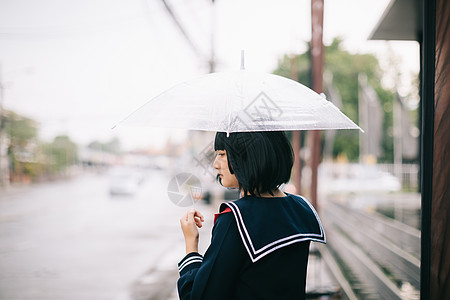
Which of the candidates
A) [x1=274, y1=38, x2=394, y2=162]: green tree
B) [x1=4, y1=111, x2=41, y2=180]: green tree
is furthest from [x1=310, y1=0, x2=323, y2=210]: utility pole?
[x1=274, y1=38, x2=394, y2=162]: green tree

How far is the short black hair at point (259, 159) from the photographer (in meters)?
1.35

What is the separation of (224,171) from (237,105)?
0.29 metres

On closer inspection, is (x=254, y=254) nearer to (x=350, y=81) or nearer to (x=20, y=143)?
(x=20, y=143)

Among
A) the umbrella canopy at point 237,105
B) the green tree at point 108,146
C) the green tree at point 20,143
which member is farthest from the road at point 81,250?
the green tree at point 108,146

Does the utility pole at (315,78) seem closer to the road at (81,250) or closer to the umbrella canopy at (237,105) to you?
the road at (81,250)

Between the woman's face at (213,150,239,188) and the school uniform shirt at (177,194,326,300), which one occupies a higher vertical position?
the woman's face at (213,150,239,188)

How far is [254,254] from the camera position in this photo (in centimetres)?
124

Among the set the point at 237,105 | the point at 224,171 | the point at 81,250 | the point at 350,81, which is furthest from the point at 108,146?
the point at 224,171

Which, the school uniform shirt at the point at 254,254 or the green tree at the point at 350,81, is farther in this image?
the green tree at the point at 350,81

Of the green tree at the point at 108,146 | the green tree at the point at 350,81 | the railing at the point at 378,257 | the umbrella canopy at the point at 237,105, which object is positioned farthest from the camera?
the green tree at the point at 108,146

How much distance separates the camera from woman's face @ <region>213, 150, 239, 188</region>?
56.5 inches

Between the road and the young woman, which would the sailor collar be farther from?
the road

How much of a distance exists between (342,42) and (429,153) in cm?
3288

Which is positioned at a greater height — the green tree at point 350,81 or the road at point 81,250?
the green tree at point 350,81
